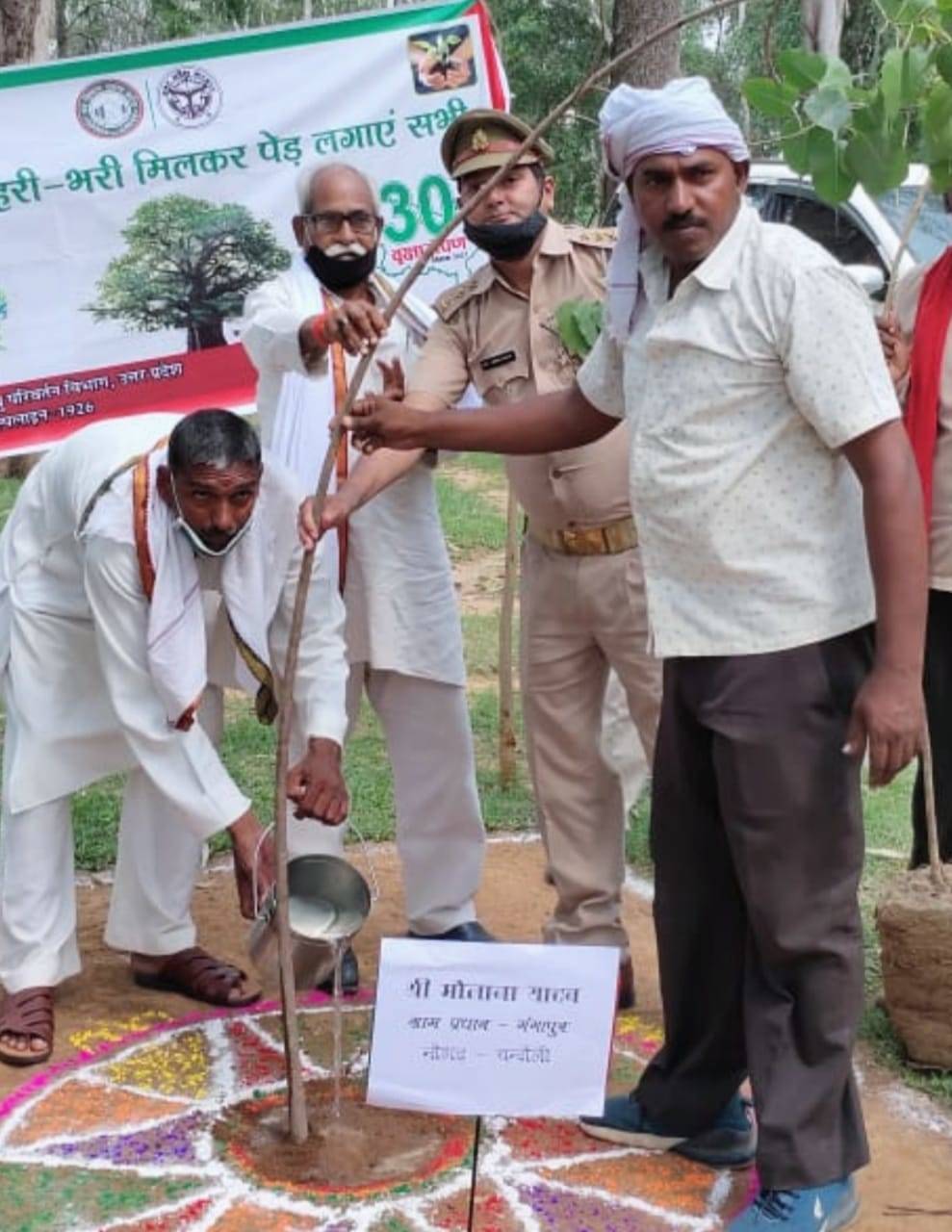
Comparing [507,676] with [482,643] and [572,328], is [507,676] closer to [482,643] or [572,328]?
[572,328]

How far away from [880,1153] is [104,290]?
15.2 feet

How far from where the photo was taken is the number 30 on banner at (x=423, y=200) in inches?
253

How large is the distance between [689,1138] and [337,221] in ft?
7.20

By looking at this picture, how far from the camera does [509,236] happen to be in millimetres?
3762

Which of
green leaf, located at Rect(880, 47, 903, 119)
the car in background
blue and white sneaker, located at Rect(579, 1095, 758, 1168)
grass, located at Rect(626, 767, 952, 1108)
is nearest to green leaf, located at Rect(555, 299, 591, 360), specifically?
green leaf, located at Rect(880, 47, 903, 119)

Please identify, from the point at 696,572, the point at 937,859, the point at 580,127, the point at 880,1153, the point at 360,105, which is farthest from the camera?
the point at 580,127

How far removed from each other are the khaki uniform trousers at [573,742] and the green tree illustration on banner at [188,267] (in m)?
3.12

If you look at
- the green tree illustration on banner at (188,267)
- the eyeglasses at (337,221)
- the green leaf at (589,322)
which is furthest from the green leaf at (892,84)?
the green tree illustration on banner at (188,267)

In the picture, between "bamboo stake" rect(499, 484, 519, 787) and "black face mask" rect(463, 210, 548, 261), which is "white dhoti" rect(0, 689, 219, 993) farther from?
"bamboo stake" rect(499, 484, 519, 787)

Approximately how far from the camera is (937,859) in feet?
12.3

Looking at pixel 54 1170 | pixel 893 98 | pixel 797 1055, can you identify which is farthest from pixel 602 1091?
pixel 893 98

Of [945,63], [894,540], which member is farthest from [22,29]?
[894,540]

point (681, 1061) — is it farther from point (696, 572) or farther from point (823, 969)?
point (696, 572)

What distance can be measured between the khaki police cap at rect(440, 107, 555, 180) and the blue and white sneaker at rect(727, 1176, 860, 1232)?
7.47 ft
